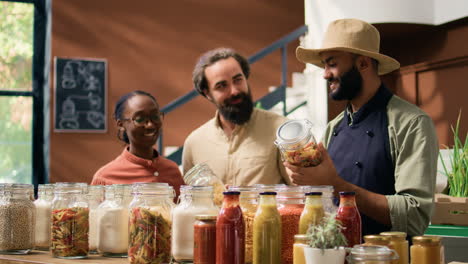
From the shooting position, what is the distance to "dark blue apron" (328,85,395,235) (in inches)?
86.4

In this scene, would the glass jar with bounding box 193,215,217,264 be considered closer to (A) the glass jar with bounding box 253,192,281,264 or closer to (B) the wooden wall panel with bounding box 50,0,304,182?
(A) the glass jar with bounding box 253,192,281,264

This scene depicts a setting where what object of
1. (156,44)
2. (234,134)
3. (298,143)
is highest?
(156,44)

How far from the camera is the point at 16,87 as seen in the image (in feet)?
22.9

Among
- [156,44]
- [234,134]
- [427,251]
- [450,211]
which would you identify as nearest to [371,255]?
[427,251]

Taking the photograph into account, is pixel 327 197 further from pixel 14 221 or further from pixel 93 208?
pixel 14 221

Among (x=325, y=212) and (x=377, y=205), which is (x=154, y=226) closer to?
(x=325, y=212)

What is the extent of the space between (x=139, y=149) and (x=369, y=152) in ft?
3.43

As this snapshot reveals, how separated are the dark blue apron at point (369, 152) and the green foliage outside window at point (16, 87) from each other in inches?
210

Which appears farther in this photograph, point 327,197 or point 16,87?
point 16,87

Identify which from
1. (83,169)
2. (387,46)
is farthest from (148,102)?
(83,169)

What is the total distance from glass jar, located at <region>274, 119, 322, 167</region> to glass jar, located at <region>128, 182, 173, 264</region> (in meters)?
0.36

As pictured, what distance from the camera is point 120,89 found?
278 inches

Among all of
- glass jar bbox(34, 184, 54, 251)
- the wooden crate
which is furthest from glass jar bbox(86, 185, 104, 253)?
the wooden crate

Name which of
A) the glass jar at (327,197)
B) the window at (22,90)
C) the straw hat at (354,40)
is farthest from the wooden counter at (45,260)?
the window at (22,90)
